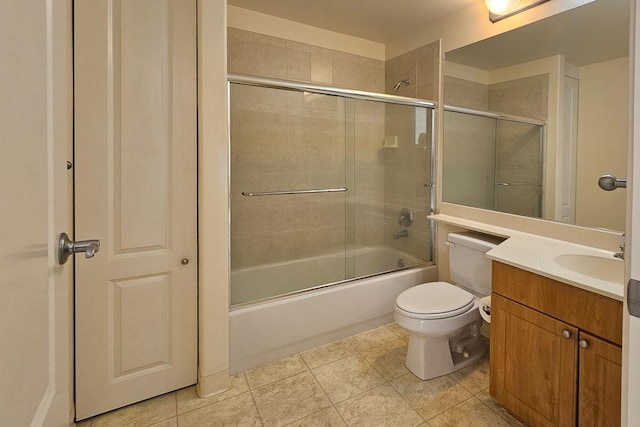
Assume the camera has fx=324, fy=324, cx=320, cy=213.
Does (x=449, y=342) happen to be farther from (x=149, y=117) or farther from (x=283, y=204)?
(x=149, y=117)

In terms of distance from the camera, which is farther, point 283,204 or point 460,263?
point 283,204

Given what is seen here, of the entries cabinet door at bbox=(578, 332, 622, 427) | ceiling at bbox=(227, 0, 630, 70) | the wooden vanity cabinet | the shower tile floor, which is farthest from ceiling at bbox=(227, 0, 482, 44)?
the shower tile floor

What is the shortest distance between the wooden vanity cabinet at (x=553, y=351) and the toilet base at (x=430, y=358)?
0.32m

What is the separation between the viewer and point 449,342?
2002mm

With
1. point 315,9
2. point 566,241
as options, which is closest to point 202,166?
point 315,9

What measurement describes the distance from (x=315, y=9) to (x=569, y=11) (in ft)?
5.33

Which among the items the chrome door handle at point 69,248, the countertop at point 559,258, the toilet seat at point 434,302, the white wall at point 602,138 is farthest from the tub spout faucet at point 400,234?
the chrome door handle at point 69,248

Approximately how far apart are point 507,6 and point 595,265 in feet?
5.31

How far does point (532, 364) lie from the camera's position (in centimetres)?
142

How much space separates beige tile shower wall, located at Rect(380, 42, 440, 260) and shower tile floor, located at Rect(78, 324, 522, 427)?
1118 millimetres

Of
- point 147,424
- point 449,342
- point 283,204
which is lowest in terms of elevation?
point 147,424

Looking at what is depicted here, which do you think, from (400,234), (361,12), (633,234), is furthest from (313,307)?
(361,12)

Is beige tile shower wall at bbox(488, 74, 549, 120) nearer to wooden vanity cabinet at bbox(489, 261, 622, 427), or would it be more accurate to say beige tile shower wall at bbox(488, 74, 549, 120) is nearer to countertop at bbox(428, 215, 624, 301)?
countertop at bbox(428, 215, 624, 301)

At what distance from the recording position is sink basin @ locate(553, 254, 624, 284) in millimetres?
1499
